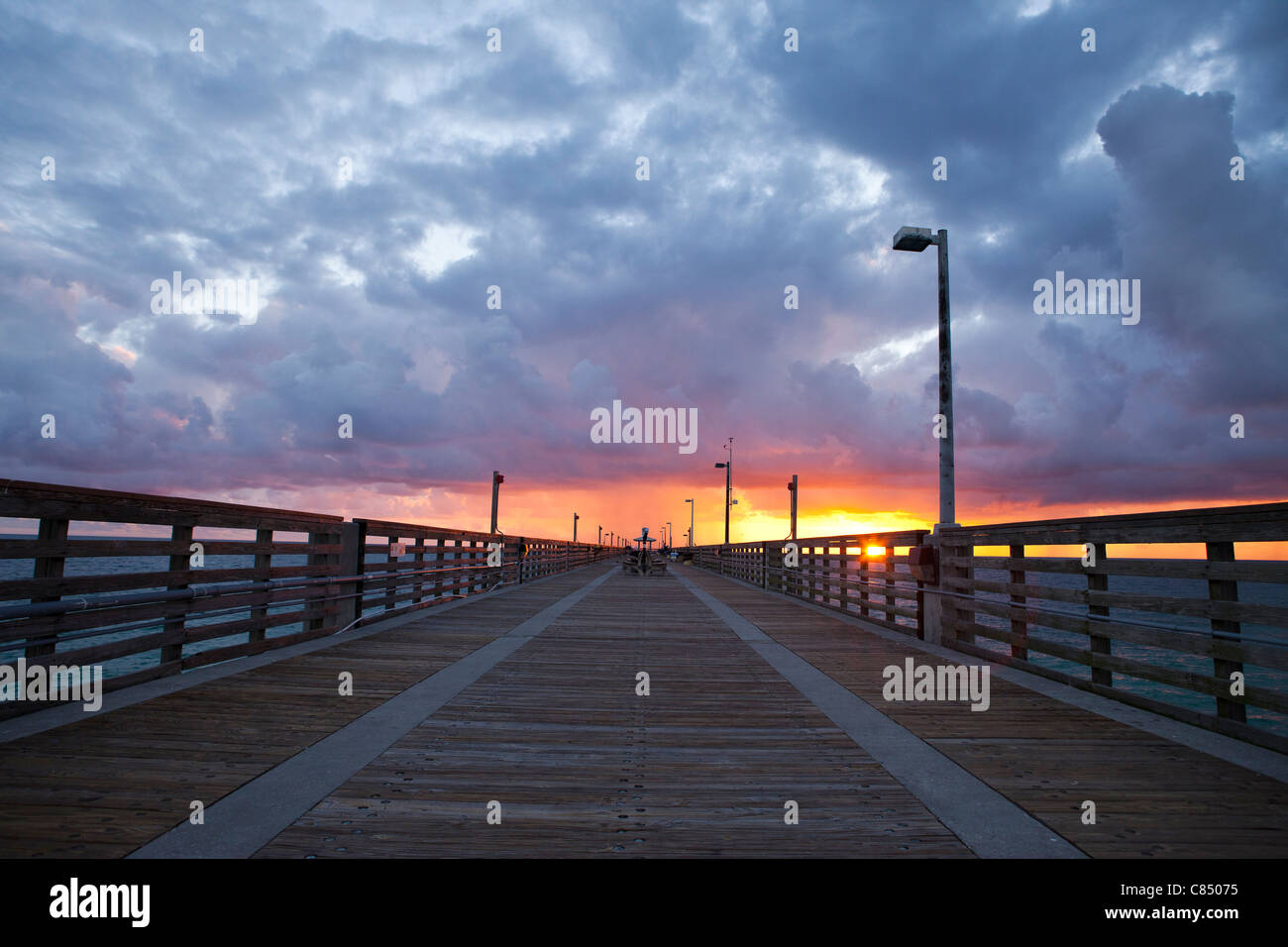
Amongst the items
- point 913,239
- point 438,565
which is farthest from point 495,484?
point 913,239

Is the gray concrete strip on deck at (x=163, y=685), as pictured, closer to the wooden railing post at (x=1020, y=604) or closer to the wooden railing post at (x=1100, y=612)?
the wooden railing post at (x=1020, y=604)

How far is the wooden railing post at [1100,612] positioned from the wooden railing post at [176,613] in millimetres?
8310

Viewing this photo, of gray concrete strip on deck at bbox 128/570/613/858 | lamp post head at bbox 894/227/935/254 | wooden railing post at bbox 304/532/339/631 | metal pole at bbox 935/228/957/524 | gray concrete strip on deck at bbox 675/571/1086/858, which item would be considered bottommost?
gray concrete strip on deck at bbox 675/571/1086/858

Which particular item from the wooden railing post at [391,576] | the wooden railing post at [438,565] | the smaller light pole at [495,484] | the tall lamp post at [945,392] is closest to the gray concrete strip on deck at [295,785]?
the wooden railing post at [391,576]

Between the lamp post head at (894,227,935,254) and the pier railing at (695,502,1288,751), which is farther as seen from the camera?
the lamp post head at (894,227,935,254)

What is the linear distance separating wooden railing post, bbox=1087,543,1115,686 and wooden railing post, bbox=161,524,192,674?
327 inches

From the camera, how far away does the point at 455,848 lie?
10.1 ft

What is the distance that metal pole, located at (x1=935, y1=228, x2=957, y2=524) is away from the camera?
30.4ft

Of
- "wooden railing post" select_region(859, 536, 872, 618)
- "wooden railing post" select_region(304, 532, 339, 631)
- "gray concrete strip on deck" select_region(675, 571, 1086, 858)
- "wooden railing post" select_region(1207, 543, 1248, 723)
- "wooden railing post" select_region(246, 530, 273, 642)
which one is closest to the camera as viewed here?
"gray concrete strip on deck" select_region(675, 571, 1086, 858)

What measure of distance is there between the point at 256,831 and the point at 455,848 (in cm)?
97

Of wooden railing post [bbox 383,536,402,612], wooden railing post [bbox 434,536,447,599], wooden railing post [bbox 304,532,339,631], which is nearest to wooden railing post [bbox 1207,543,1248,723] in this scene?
wooden railing post [bbox 304,532,339,631]

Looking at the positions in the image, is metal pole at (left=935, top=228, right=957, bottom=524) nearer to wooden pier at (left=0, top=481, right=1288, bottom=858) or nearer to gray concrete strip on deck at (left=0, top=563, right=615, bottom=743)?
wooden pier at (left=0, top=481, right=1288, bottom=858)
